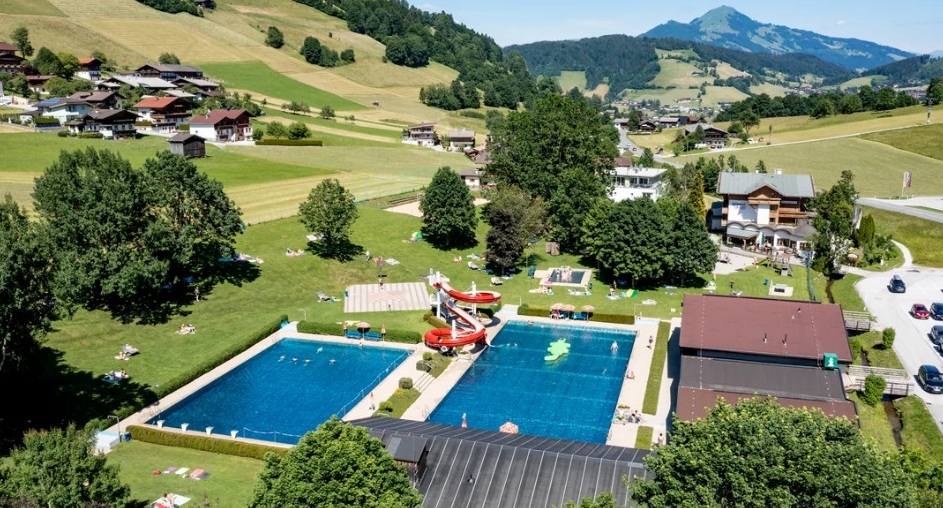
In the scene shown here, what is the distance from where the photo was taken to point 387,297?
199 ft

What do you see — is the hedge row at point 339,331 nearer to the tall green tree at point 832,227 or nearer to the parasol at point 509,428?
the parasol at point 509,428

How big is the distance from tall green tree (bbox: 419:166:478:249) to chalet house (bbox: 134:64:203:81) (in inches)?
3865

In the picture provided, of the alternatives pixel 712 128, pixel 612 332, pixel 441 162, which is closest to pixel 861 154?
pixel 712 128

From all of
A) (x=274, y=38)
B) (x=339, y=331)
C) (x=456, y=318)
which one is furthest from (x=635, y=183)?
(x=274, y=38)

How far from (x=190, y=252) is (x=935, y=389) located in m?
51.2

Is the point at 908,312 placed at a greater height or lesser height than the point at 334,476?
lesser

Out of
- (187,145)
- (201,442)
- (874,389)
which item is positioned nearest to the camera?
(201,442)

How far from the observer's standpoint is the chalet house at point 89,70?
136 meters

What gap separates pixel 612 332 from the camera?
178 feet

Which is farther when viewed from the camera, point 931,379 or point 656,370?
point 656,370

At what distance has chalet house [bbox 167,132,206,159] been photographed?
9580 cm

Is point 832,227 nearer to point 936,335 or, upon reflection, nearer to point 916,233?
point 916,233

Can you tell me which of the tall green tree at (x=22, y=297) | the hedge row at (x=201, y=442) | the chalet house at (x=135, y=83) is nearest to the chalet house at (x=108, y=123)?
the chalet house at (x=135, y=83)

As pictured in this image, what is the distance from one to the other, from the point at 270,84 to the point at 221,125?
57.2 m
